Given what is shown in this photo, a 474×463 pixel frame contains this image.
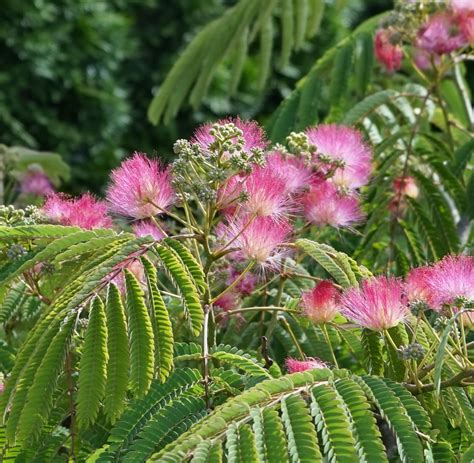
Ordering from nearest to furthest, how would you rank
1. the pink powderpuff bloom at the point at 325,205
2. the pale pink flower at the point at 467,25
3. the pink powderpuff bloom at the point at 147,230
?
the pink powderpuff bloom at the point at 147,230 → the pink powderpuff bloom at the point at 325,205 → the pale pink flower at the point at 467,25

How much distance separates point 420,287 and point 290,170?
48cm

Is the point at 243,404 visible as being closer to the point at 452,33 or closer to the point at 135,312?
the point at 135,312

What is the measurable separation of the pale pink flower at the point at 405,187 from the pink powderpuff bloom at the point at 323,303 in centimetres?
105

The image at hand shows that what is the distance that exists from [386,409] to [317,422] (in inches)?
5.4

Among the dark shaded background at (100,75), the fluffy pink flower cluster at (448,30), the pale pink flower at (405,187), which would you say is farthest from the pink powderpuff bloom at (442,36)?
the dark shaded background at (100,75)

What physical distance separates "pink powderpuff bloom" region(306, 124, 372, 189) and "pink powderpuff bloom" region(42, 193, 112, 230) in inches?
18.5

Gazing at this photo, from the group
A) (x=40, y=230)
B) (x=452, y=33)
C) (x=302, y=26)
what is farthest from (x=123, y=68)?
(x=40, y=230)

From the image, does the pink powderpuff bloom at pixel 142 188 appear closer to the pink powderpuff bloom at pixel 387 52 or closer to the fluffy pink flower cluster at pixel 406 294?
the fluffy pink flower cluster at pixel 406 294

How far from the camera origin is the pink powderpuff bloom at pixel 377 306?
1850 millimetres

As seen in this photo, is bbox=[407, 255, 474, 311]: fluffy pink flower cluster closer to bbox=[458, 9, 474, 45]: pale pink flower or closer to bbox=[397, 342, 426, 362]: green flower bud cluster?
bbox=[397, 342, 426, 362]: green flower bud cluster

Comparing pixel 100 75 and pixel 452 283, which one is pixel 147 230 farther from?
pixel 100 75

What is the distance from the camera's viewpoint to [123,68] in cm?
1097

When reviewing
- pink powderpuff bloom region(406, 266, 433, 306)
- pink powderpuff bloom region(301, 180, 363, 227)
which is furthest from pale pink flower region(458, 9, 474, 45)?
pink powderpuff bloom region(406, 266, 433, 306)

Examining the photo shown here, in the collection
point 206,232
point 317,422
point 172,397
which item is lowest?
point 317,422
